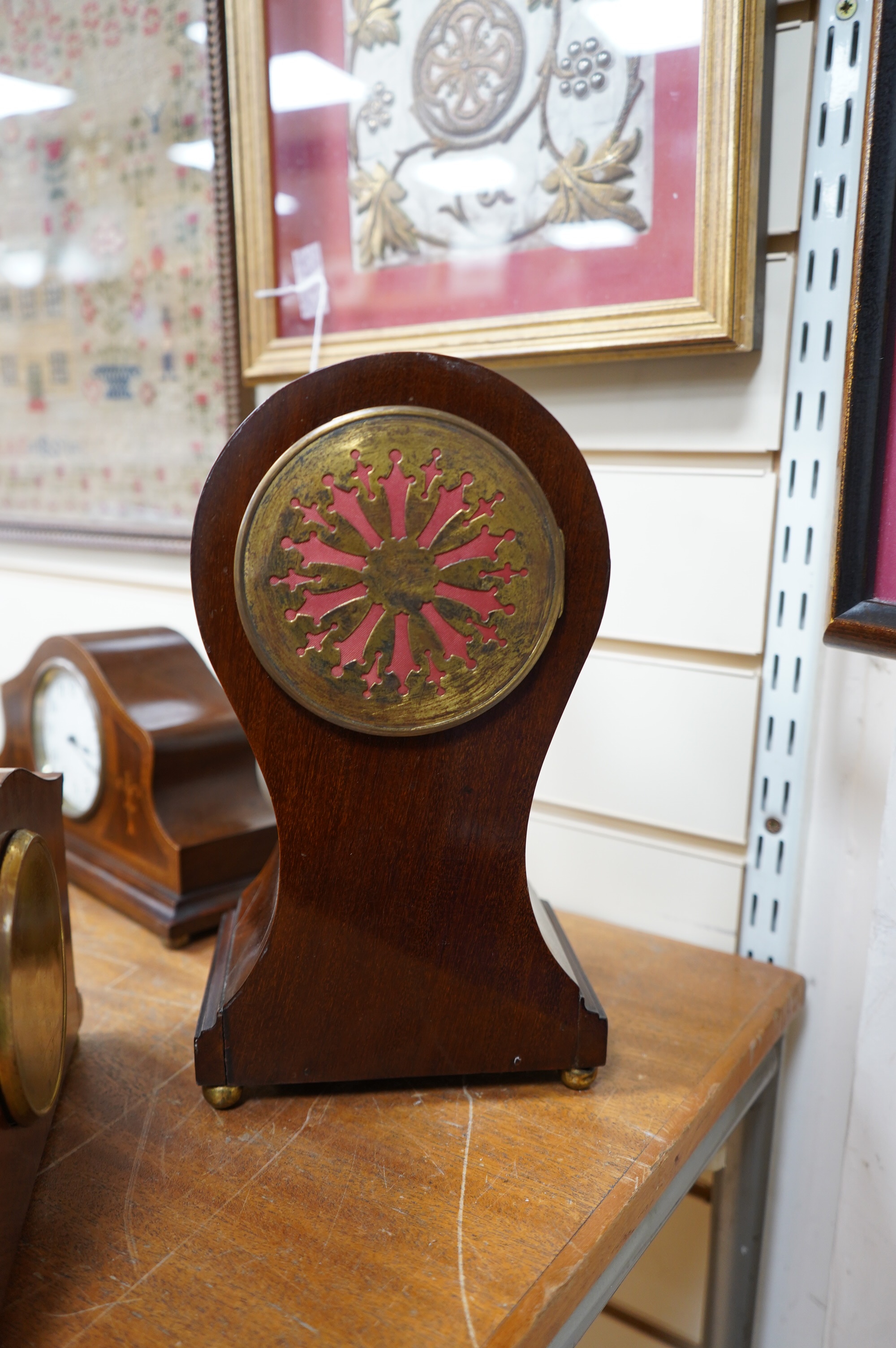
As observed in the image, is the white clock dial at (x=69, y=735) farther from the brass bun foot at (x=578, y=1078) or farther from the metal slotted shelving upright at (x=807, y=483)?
the metal slotted shelving upright at (x=807, y=483)

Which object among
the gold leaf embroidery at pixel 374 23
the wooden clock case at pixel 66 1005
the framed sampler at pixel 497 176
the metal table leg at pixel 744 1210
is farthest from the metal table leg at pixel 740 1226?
the gold leaf embroidery at pixel 374 23

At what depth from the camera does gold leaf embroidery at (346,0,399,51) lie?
0.92 metres

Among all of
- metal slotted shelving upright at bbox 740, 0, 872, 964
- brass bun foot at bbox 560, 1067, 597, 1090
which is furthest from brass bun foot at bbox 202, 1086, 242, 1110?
metal slotted shelving upright at bbox 740, 0, 872, 964

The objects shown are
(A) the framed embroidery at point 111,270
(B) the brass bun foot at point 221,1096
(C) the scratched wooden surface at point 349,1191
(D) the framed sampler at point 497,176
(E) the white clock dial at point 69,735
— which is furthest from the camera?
(A) the framed embroidery at point 111,270

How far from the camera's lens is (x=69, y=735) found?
1.04m

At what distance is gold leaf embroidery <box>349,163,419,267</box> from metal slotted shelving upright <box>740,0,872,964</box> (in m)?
0.39

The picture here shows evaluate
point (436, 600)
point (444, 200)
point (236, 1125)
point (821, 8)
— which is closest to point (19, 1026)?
point (236, 1125)

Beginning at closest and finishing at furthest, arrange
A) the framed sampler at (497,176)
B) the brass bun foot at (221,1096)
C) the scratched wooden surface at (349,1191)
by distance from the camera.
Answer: the scratched wooden surface at (349,1191), the brass bun foot at (221,1096), the framed sampler at (497,176)

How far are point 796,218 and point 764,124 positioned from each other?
79 millimetres

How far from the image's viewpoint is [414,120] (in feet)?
3.05

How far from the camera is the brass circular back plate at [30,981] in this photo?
530 millimetres

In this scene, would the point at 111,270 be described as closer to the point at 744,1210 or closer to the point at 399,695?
the point at 399,695

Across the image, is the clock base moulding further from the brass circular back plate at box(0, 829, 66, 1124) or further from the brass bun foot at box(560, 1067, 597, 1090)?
the brass bun foot at box(560, 1067, 597, 1090)

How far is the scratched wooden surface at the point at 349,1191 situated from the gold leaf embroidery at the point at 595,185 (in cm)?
70
